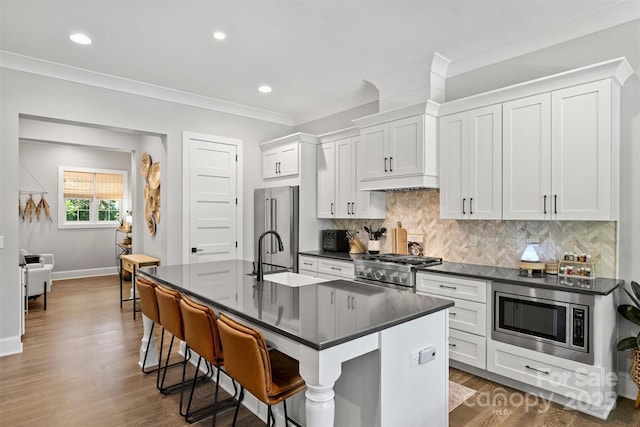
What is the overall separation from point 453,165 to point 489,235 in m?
0.76

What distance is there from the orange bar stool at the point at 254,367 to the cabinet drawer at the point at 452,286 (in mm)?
1806

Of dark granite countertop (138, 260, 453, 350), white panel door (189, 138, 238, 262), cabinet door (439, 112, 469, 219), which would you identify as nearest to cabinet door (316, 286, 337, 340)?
dark granite countertop (138, 260, 453, 350)

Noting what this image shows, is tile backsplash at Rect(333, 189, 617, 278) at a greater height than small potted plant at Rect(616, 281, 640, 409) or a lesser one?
greater

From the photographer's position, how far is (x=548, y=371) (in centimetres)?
264

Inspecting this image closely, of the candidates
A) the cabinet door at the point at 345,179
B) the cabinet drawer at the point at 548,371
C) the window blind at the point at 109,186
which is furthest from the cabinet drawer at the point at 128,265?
the cabinet drawer at the point at 548,371

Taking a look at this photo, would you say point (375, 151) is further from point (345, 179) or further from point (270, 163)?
point (270, 163)

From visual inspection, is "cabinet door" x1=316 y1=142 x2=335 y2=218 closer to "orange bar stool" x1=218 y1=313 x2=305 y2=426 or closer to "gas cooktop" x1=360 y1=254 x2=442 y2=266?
"gas cooktop" x1=360 y1=254 x2=442 y2=266

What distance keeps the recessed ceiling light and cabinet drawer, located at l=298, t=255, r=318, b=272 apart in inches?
127

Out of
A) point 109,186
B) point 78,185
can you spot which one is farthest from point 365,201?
point 78,185

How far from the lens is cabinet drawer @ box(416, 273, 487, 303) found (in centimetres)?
300

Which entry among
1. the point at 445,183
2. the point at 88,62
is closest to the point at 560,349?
the point at 445,183

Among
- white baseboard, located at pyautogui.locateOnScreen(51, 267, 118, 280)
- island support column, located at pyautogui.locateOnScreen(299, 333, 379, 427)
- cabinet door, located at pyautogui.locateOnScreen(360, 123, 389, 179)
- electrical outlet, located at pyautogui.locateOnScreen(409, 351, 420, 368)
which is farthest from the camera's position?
white baseboard, located at pyautogui.locateOnScreen(51, 267, 118, 280)

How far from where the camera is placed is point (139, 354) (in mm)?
3660

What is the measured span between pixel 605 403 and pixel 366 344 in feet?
6.85
